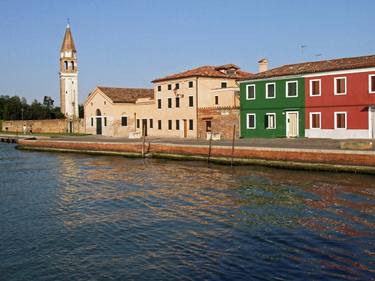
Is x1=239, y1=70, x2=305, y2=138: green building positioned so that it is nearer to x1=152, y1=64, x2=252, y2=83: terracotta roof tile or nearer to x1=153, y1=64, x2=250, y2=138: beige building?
x1=153, y1=64, x2=250, y2=138: beige building

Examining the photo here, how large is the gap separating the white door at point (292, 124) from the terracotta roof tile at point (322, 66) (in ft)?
9.63

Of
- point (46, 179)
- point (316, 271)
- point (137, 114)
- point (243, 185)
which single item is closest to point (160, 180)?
point (243, 185)

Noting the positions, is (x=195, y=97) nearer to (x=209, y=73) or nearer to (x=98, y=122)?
(x=209, y=73)

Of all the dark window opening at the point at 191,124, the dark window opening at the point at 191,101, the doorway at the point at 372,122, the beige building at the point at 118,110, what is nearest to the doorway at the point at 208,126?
the dark window opening at the point at 191,124

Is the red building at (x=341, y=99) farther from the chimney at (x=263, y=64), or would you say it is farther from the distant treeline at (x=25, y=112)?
the distant treeline at (x=25, y=112)

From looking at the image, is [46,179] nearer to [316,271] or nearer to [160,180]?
[160,180]

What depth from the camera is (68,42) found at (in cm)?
8888

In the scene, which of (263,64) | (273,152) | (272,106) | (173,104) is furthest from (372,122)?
(173,104)

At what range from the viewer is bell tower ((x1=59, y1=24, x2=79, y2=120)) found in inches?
3460

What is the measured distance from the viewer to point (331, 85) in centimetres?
3184

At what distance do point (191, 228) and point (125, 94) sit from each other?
137 feet

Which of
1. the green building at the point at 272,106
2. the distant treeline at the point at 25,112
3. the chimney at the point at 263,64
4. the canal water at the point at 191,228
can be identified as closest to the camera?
the canal water at the point at 191,228

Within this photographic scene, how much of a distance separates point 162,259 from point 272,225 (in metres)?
4.16

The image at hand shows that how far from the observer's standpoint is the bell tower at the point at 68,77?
87.9 m
